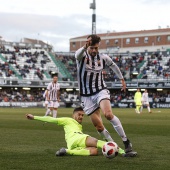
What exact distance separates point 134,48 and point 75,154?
99.1 m

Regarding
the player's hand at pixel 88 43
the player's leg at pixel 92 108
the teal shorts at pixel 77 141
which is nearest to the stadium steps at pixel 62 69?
the player's leg at pixel 92 108

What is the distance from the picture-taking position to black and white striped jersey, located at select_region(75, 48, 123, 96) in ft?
33.8

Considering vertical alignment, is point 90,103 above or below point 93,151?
above

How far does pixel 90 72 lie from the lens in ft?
34.1

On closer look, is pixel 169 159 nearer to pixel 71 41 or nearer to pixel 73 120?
pixel 73 120

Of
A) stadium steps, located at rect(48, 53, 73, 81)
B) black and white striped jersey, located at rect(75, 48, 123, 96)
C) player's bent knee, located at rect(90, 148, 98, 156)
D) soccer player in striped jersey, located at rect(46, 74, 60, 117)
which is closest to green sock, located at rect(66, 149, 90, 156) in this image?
player's bent knee, located at rect(90, 148, 98, 156)

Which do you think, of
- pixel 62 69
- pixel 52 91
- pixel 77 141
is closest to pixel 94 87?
pixel 77 141

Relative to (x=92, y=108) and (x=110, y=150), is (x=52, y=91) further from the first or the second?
(x=110, y=150)

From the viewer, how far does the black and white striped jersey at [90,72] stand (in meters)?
10.3

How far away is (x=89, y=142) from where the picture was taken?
31.8 feet

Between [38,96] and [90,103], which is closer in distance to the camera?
[90,103]

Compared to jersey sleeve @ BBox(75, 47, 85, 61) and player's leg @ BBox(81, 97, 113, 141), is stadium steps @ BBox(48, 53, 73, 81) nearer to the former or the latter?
player's leg @ BBox(81, 97, 113, 141)

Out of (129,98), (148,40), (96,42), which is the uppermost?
(148,40)

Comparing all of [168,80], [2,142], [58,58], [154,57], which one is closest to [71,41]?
[58,58]
